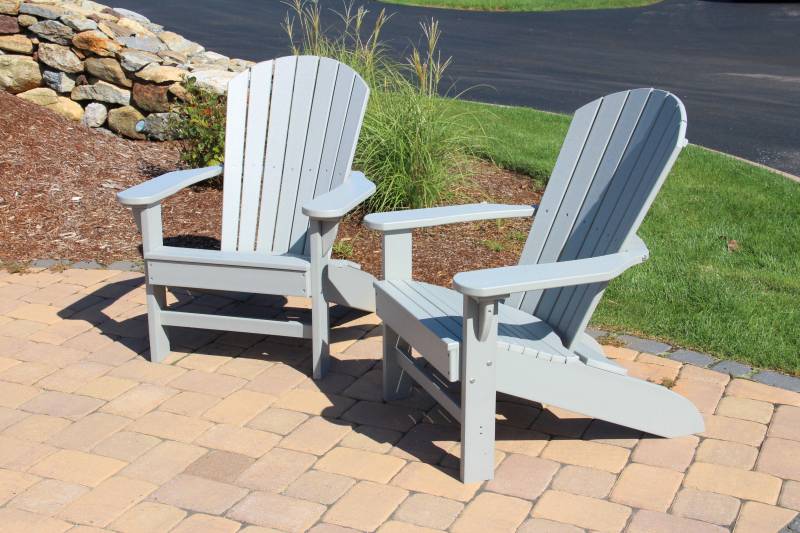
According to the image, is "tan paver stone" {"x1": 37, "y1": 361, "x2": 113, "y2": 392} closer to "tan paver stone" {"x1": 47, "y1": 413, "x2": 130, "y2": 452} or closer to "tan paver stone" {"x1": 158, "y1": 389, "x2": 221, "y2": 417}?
"tan paver stone" {"x1": 47, "y1": 413, "x2": 130, "y2": 452}

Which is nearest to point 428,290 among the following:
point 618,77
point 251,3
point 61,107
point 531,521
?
point 531,521

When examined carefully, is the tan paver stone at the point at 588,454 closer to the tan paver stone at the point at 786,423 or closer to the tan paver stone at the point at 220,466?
the tan paver stone at the point at 786,423

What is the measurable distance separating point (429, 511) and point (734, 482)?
1003 mm

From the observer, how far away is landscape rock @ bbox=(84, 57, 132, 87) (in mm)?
7285

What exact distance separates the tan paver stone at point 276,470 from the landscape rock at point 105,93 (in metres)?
4.68

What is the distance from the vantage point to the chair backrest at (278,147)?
4426mm

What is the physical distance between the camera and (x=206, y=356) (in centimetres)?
415

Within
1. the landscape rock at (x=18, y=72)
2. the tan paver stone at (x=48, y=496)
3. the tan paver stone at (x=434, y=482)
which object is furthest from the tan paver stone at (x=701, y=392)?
the landscape rock at (x=18, y=72)

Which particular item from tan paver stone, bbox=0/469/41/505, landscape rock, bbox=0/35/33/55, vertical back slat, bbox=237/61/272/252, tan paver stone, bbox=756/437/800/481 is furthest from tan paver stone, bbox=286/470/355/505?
landscape rock, bbox=0/35/33/55

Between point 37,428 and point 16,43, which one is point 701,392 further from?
point 16,43

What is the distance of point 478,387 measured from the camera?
10.1 feet

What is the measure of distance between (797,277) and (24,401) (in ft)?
11.9

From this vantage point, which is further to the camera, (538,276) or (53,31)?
(53,31)

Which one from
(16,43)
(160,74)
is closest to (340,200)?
(160,74)
